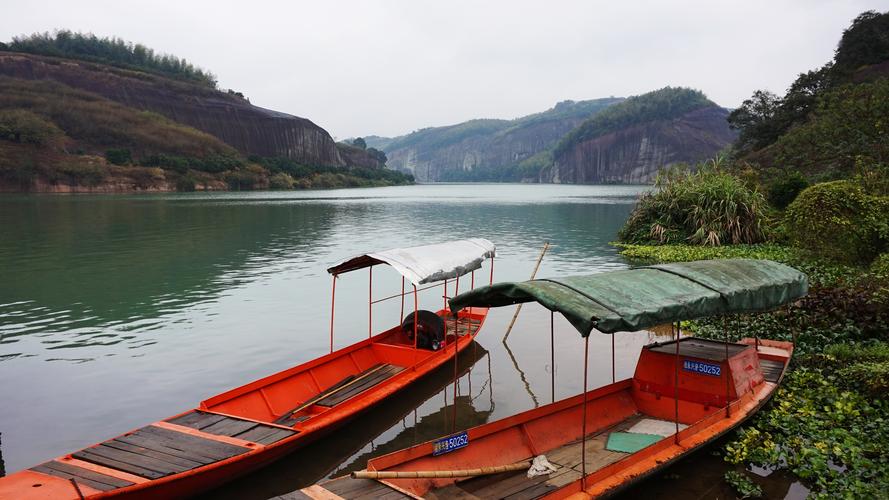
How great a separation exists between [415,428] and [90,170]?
90.1 meters

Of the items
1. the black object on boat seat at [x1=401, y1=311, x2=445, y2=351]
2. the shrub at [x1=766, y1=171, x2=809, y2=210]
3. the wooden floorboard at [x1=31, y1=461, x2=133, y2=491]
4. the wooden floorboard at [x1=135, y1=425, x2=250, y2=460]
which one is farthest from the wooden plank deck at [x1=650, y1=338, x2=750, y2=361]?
the shrub at [x1=766, y1=171, x2=809, y2=210]

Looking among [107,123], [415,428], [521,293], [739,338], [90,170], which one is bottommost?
[415,428]

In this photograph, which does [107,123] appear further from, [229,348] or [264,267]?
[229,348]

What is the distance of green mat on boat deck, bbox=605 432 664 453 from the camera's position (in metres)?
7.68

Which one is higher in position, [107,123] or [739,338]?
[107,123]

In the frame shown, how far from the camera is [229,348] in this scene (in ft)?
44.2

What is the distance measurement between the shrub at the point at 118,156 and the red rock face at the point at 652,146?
435 feet

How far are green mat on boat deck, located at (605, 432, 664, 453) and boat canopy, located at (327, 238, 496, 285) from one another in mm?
3962

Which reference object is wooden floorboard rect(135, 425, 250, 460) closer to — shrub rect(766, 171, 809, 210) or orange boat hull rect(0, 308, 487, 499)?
orange boat hull rect(0, 308, 487, 499)

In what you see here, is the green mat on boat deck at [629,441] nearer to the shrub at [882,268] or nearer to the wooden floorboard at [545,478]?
the wooden floorboard at [545,478]

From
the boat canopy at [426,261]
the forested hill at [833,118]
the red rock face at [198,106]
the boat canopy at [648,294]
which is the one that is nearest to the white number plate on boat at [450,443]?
the boat canopy at [648,294]

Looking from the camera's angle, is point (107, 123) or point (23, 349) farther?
point (107, 123)

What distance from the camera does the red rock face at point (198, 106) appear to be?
116 meters

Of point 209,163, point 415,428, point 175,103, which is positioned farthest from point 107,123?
point 415,428
